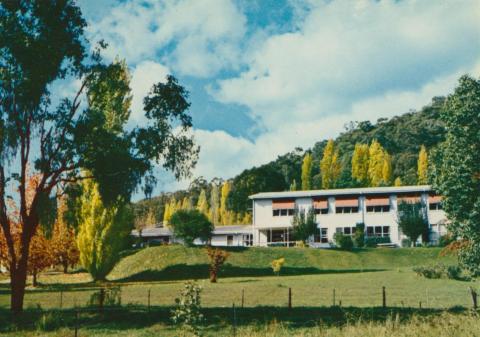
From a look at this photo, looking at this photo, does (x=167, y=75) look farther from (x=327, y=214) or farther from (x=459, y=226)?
(x=327, y=214)

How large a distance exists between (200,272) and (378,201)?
3100 centimetres

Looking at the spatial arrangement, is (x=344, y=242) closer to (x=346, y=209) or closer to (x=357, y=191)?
(x=346, y=209)

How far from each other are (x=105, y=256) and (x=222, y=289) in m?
12.7

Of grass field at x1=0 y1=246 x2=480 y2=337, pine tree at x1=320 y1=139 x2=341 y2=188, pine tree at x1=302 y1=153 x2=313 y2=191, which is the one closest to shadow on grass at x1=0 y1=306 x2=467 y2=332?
grass field at x1=0 y1=246 x2=480 y2=337

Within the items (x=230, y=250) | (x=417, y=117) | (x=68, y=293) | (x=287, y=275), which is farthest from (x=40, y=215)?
(x=417, y=117)

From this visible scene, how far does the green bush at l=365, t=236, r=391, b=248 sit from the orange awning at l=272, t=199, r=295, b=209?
1160 cm

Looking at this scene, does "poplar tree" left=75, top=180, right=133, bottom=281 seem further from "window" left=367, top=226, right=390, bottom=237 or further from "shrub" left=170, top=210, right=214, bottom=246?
"window" left=367, top=226, right=390, bottom=237

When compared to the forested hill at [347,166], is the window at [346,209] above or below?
below

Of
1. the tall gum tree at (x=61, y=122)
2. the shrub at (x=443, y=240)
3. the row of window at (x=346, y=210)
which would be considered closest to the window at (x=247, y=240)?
the row of window at (x=346, y=210)

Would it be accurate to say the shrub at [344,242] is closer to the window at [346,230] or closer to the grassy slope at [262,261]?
the grassy slope at [262,261]

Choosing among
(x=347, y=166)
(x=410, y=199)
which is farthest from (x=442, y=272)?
(x=347, y=166)

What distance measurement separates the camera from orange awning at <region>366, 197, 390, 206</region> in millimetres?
65875

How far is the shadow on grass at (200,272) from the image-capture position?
144ft

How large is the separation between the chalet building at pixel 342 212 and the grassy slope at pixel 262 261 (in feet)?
35.5
